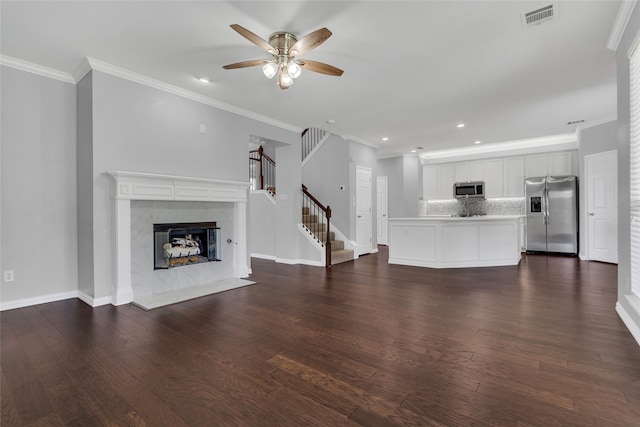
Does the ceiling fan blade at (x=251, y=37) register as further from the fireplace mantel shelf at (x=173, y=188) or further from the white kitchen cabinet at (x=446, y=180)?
the white kitchen cabinet at (x=446, y=180)

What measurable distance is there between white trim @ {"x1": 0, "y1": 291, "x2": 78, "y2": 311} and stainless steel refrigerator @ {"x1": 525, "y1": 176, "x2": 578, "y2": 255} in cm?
919

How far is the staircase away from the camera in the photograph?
630 cm

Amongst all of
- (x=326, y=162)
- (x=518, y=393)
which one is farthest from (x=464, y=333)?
→ (x=326, y=162)

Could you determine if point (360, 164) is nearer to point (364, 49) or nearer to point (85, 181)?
point (364, 49)

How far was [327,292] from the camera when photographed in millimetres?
4008

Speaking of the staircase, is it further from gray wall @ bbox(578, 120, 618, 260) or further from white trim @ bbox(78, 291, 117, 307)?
gray wall @ bbox(578, 120, 618, 260)

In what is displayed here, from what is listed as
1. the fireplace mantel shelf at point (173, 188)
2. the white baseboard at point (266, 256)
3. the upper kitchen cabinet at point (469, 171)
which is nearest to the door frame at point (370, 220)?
the white baseboard at point (266, 256)

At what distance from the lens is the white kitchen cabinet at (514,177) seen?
7816 mm

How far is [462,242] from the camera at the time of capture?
18.5 ft

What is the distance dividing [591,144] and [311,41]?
22.5 ft

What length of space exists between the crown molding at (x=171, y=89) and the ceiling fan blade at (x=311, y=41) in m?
2.17

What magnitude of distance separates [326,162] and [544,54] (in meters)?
4.60

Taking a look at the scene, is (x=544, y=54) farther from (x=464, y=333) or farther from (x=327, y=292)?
(x=327, y=292)

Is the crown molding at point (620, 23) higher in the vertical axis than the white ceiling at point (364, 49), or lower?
lower
